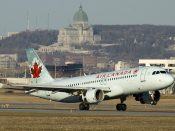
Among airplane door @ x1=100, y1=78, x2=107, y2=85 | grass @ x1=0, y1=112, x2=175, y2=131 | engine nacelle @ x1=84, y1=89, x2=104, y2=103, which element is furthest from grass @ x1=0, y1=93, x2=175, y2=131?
airplane door @ x1=100, y1=78, x2=107, y2=85

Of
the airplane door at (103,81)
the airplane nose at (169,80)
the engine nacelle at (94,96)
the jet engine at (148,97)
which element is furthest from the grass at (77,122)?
the jet engine at (148,97)

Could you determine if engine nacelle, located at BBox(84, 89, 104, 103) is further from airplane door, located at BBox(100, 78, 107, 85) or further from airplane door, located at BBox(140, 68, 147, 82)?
airplane door, located at BBox(140, 68, 147, 82)

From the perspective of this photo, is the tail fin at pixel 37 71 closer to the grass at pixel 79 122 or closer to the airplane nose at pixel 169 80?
the airplane nose at pixel 169 80

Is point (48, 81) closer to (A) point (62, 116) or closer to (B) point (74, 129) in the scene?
(A) point (62, 116)

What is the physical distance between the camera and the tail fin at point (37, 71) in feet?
372

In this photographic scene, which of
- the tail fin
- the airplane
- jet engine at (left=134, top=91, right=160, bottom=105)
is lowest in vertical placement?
jet engine at (left=134, top=91, right=160, bottom=105)

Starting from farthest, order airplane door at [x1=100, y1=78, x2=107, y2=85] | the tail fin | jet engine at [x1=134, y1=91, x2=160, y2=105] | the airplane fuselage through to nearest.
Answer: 1. the tail fin
2. airplane door at [x1=100, y1=78, x2=107, y2=85]
3. jet engine at [x1=134, y1=91, x2=160, y2=105]
4. the airplane fuselage

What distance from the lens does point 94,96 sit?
102438 millimetres

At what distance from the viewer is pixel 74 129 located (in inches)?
2773

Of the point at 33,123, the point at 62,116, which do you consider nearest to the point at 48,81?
the point at 62,116

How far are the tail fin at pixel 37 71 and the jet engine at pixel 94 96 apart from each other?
11341mm

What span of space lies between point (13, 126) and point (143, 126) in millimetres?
10137

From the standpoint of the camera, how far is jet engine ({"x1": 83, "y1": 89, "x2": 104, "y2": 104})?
336 ft

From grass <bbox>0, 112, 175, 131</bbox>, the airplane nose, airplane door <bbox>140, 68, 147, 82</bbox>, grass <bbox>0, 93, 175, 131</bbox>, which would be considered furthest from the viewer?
airplane door <bbox>140, 68, 147, 82</bbox>
